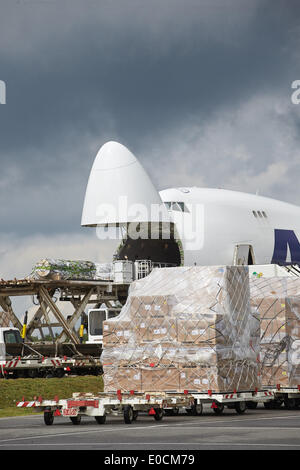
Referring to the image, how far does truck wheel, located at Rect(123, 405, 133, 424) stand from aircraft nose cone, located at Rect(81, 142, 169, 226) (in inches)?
1025

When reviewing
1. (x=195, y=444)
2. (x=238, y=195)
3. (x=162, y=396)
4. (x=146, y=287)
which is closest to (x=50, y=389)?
(x=146, y=287)

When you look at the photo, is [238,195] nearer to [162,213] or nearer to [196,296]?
[162,213]

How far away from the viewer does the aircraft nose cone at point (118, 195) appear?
152 ft

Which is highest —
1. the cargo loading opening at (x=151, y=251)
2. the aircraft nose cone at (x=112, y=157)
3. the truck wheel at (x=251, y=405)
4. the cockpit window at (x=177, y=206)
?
the aircraft nose cone at (x=112, y=157)

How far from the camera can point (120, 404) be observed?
20.3 meters

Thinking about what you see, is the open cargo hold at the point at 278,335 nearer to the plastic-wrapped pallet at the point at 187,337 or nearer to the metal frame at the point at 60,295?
the plastic-wrapped pallet at the point at 187,337

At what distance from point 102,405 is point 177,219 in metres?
28.4

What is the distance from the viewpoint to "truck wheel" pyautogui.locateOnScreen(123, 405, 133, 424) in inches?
786

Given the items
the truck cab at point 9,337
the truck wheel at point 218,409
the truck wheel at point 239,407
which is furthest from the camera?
the truck cab at point 9,337

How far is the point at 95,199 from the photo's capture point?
4666 centimetres

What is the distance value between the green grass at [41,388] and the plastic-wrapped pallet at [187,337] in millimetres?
5754

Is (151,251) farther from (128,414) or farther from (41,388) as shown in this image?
(128,414)

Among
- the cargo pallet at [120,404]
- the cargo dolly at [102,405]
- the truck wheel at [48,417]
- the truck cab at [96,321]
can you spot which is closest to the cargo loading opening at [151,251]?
the truck cab at [96,321]
